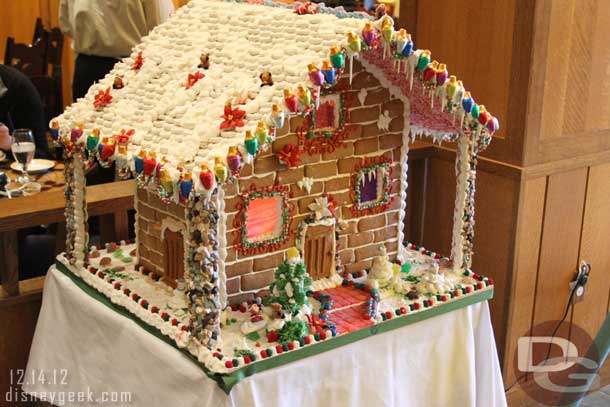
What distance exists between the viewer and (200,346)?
1803mm

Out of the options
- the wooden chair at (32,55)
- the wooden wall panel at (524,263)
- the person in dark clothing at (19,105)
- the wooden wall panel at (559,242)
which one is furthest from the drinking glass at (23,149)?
the wooden chair at (32,55)

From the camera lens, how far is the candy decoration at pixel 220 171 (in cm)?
165

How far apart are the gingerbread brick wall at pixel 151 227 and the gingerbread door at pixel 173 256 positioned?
0.04 meters

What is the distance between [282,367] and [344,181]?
0.57 metres

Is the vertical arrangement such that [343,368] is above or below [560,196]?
below

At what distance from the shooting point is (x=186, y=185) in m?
1.65

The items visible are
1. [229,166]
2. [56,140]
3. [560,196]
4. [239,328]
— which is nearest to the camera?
[229,166]

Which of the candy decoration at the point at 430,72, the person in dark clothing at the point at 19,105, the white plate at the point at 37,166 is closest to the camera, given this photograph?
the candy decoration at the point at 430,72

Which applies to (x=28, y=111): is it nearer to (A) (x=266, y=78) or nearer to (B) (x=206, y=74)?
(B) (x=206, y=74)

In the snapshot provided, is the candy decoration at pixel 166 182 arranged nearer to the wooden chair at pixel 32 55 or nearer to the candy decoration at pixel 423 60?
the candy decoration at pixel 423 60

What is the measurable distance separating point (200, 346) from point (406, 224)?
1.54 m

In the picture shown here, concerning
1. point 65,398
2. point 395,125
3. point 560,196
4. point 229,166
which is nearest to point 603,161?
point 560,196

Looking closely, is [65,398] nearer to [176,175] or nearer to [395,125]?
[176,175]

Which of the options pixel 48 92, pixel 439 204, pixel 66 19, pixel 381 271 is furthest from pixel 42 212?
pixel 48 92
